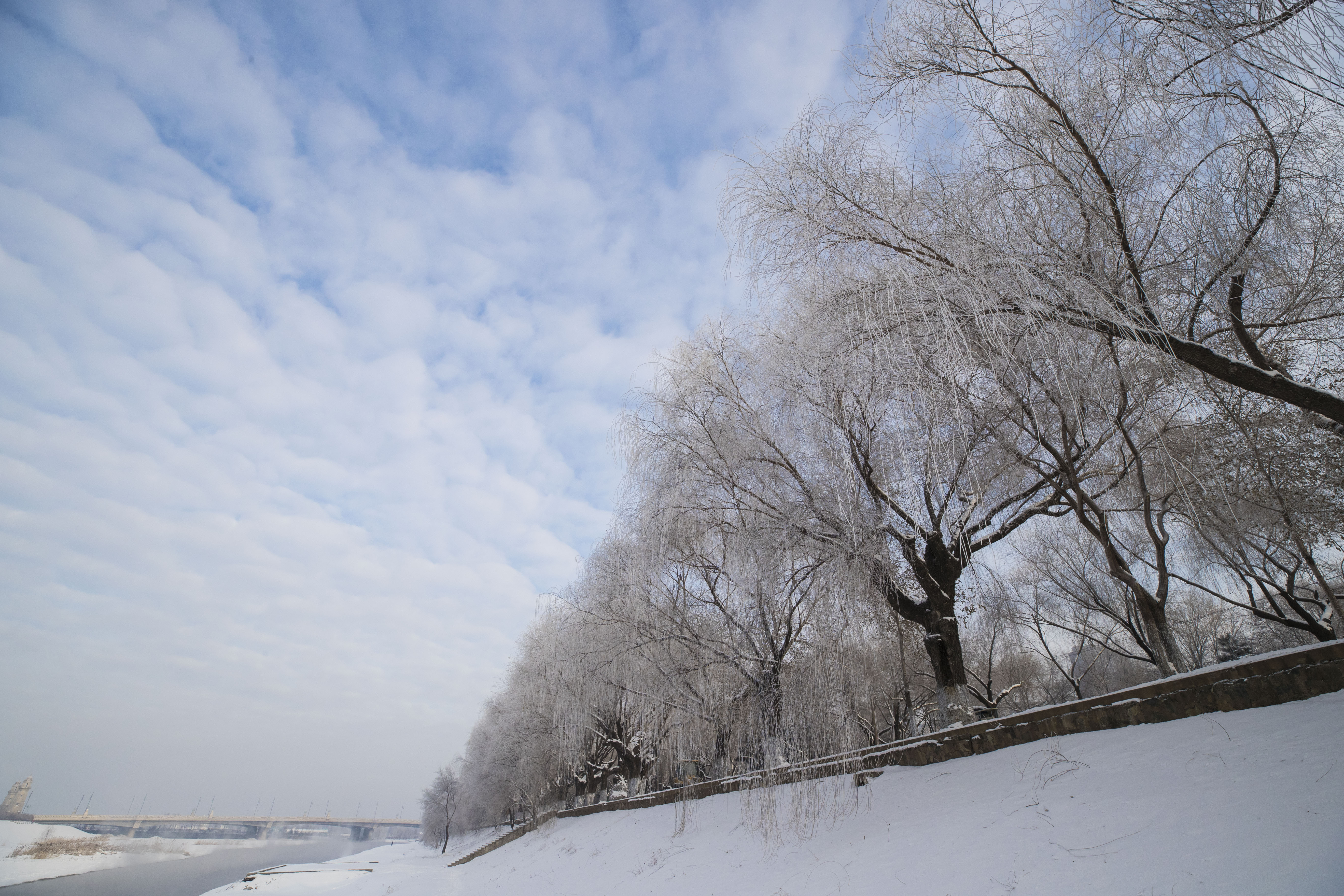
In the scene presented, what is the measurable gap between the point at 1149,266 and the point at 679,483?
5679 mm

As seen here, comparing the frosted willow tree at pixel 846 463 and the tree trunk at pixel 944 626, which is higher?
the frosted willow tree at pixel 846 463

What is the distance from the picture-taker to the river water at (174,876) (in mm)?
34969

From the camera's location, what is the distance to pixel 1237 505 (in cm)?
967

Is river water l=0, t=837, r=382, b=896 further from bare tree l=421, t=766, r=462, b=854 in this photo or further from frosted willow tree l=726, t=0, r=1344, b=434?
frosted willow tree l=726, t=0, r=1344, b=434

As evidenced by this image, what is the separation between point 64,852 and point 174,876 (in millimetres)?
20358

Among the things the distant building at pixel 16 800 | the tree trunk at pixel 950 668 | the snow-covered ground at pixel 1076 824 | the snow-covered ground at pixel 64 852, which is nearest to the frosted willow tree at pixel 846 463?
the tree trunk at pixel 950 668

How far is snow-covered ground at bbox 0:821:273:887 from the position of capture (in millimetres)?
47125

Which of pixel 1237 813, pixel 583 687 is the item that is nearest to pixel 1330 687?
pixel 1237 813

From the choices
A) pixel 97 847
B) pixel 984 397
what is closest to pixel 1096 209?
pixel 984 397

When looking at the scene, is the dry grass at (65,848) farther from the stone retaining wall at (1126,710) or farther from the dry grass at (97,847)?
the stone retaining wall at (1126,710)

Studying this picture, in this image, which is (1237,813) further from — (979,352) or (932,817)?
(979,352)

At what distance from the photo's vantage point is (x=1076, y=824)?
3.97 m

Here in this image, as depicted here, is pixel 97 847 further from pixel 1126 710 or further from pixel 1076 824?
pixel 1126 710

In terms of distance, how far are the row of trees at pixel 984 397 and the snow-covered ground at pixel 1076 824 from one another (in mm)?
1139
